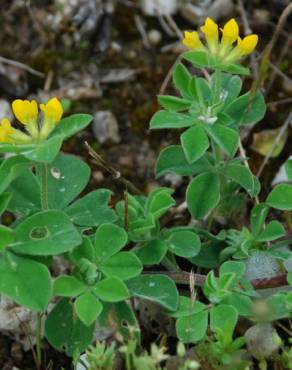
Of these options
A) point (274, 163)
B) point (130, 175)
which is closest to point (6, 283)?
point (130, 175)

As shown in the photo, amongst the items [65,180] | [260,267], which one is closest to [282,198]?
[260,267]

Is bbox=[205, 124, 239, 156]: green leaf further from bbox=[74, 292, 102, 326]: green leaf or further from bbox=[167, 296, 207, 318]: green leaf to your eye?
bbox=[74, 292, 102, 326]: green leaf

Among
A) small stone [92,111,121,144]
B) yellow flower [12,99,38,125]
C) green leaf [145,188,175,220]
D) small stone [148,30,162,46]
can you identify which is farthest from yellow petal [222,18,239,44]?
small stone [148,30,162,46]

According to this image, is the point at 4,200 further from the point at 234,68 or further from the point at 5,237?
the point at 234,68

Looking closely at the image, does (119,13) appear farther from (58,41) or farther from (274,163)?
(274,163)

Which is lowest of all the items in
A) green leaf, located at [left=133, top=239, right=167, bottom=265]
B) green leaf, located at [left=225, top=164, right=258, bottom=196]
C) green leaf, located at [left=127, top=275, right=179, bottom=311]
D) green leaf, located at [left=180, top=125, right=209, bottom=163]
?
green leaf, located at [left=127, top=275, right=179, bottom=311]
